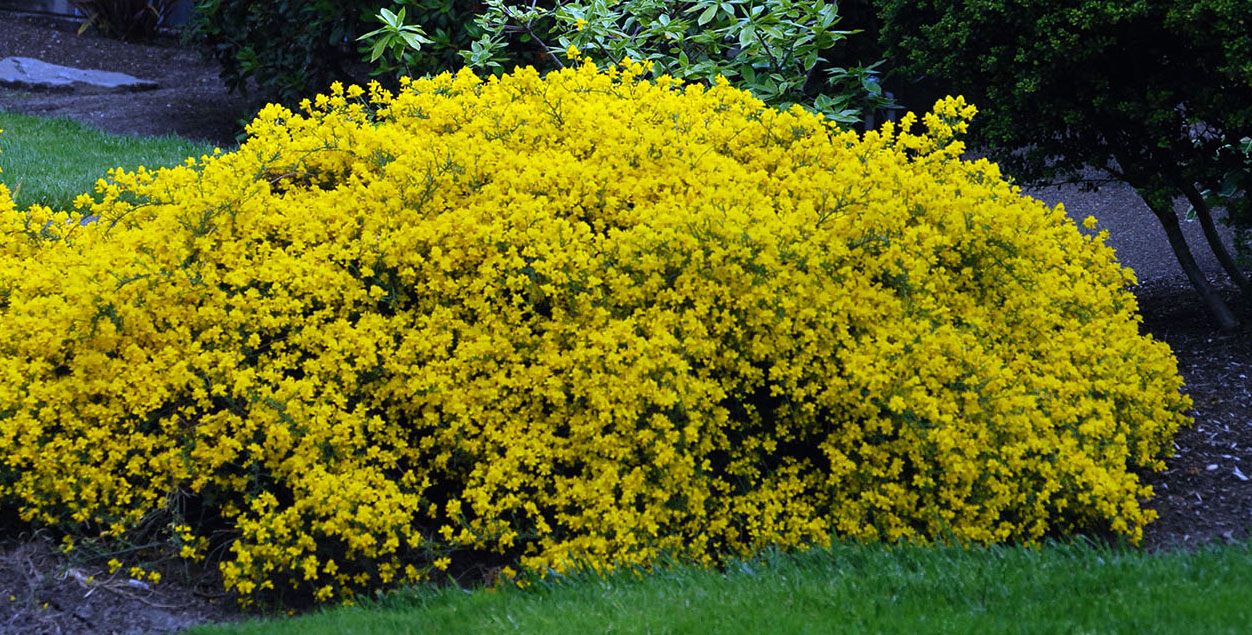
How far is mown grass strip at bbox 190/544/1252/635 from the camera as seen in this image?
3246 mm

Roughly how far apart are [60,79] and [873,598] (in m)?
11.7

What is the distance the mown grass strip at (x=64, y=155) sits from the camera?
7.45 m

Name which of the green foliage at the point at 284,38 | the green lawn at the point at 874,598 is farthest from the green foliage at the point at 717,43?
the green lawn at the point at 874,598

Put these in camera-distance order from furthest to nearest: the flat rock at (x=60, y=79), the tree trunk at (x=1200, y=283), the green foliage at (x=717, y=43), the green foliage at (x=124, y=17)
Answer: the green foliage at (x=124, y=17)
the flat rock at (x=60, y=79)
the green foliage at (x=717, y=43)
the tree trunk at (x=1200, y=283)

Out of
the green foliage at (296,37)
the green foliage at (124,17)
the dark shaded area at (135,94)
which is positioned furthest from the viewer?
the green foliage at (124,17)

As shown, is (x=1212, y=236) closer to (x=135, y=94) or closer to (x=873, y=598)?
(x=873, y=598)

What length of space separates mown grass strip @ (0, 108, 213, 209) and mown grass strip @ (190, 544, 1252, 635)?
4.43 meters

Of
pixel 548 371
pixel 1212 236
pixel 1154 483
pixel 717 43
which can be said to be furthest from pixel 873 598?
pixel 717 43

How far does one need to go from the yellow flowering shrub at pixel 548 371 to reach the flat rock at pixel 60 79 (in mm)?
9041

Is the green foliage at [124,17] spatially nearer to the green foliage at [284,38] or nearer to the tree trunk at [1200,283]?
the green foliage at [284,38]

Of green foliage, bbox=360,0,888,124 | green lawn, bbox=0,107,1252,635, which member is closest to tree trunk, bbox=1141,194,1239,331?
green foliage, bbox=360,0,888,124

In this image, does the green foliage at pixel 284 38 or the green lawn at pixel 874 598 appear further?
the green foliage at pixel 284 38

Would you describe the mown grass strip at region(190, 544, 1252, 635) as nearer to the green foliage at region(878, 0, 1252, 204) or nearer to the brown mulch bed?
the brown mulch bed

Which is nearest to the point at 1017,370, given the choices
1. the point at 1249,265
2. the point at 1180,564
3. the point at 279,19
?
the point at 1180,564
